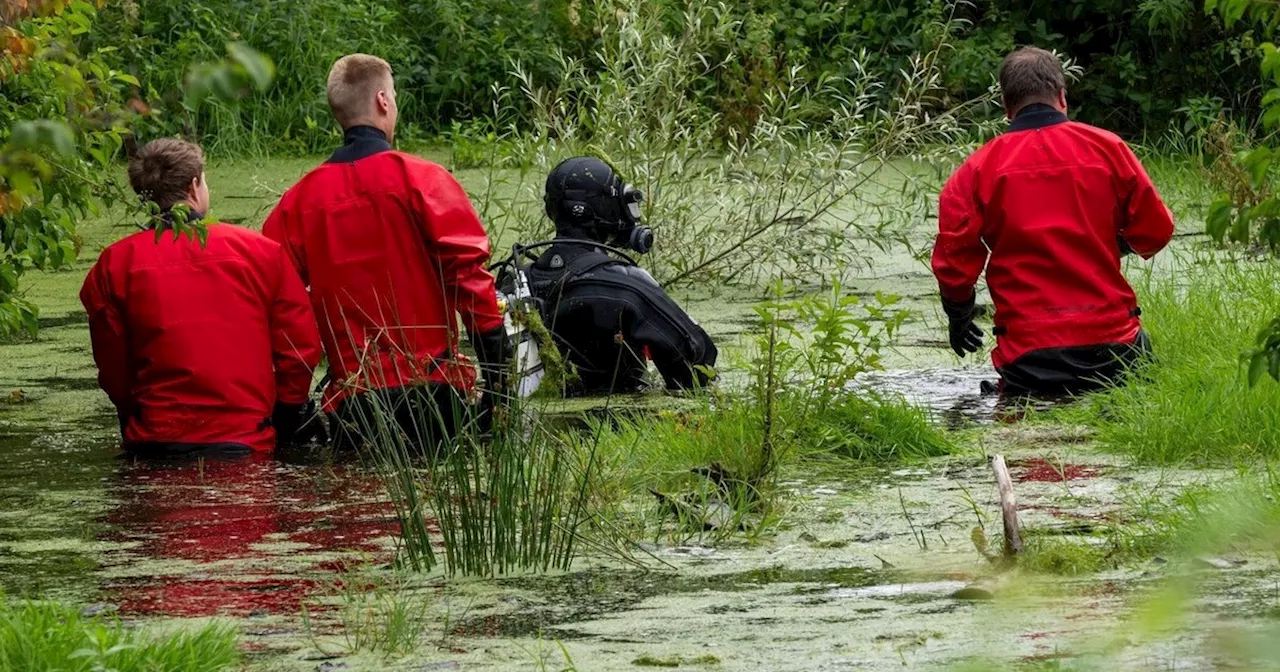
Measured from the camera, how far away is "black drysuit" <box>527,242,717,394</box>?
5.98 metres

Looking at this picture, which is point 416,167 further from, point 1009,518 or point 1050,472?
point 1009,518

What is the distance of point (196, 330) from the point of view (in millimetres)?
5344

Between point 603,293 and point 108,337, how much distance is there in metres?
1.45

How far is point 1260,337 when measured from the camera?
3135 millimetres

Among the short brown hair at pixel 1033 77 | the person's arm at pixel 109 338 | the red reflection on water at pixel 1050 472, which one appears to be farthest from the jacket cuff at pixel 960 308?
the person's arm at pixel 109 338

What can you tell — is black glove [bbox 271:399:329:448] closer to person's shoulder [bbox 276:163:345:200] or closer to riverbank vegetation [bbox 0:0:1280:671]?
riverbank vegetation [bbox 0:0:1280:671]

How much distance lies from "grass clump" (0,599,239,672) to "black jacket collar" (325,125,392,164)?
2.59m

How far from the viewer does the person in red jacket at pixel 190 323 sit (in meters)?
5.33

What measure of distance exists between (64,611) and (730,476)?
1.68 metres

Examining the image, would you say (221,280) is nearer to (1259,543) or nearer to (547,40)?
(1259,543)

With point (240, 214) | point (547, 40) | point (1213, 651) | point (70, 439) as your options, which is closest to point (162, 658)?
point (1213, 651)


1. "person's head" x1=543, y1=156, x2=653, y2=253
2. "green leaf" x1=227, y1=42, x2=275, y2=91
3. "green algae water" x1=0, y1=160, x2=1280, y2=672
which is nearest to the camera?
"green leaf" x1=227, y1=42, x2=275, y2=91

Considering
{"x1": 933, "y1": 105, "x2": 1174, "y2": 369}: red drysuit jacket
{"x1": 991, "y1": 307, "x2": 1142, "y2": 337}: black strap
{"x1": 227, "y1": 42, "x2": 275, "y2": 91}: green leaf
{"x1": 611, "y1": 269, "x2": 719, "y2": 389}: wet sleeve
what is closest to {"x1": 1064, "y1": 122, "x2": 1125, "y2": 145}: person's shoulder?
{"x1": 933, "y1": 105, "x2": 1174, "y2": 369}: red drysuit jacket

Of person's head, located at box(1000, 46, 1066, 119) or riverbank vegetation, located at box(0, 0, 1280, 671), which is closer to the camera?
riverbank vegetation, located at box(0, 0, 1280, 671)
